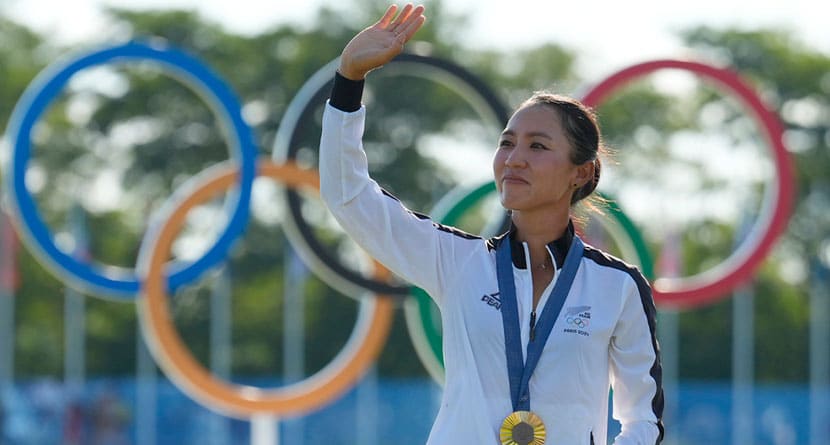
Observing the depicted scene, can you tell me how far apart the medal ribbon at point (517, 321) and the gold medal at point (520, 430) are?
0.11ft

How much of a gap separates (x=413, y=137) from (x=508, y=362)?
121 feet

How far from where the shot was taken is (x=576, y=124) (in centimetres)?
540

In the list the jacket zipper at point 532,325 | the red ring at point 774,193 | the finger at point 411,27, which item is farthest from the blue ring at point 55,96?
the jacket zipper at point 532,325

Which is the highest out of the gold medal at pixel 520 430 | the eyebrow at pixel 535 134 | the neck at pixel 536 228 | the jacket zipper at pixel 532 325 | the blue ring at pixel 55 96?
the blue ring at pixel 55 96

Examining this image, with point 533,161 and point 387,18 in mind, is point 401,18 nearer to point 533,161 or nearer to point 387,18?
point 387,18

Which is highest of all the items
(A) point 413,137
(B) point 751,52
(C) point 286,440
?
(B) point 751,52

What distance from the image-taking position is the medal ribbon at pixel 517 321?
16.8ft

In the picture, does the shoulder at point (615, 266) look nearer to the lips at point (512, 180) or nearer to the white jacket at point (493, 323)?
the white jacket at point (493, 323)

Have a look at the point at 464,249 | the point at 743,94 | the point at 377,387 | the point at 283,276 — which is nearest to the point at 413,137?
the point at 283,276

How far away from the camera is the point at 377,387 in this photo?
116 ft

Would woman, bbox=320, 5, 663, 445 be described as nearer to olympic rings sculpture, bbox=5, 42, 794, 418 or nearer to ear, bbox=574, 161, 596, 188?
ear, bbox=574, 161, 596, 188

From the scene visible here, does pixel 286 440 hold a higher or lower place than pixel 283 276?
lower

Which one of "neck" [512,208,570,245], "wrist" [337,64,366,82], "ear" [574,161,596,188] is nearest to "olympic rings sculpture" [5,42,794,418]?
"ear" [574,161,596,188]

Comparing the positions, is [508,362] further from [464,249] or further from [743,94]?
[743,94]
